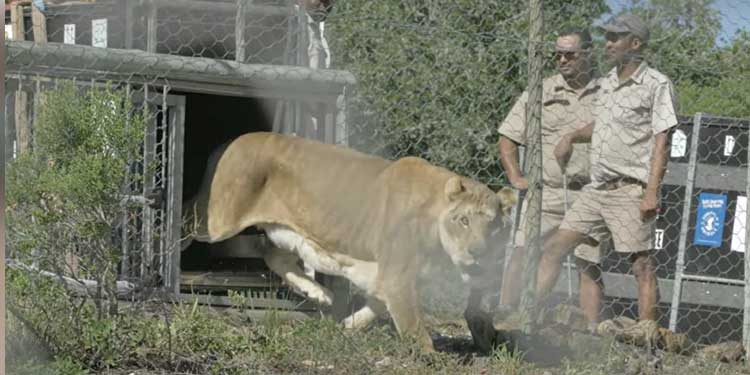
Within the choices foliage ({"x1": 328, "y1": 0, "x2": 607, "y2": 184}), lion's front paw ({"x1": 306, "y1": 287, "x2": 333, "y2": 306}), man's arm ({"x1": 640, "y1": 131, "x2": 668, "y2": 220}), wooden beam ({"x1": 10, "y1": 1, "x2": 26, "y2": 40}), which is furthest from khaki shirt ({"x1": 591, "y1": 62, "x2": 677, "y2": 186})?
wooden beam ({"x1": 10, "y1": 1, "x2": 26, "y2": 40})

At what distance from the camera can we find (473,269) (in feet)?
20.4

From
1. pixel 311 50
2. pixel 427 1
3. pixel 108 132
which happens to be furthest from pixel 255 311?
pixel 427 1

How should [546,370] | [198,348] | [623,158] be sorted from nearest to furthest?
[198,348] → [546,370] → [623,158]

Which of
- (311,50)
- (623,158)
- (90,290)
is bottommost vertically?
(90,290)

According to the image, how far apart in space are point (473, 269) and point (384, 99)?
1926 millimetres

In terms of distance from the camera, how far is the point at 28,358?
5.09 m

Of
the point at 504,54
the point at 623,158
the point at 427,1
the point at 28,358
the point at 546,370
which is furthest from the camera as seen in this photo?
the point at 427,1

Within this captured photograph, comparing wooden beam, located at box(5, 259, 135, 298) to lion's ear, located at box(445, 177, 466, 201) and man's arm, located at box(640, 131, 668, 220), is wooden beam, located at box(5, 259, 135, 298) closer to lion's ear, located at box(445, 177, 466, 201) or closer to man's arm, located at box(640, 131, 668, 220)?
lion's ear, located at box(445, 177, 466, 201)

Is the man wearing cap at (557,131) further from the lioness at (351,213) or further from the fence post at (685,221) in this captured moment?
the fence post at (685,221)

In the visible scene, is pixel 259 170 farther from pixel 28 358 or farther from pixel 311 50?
pixel 28 358

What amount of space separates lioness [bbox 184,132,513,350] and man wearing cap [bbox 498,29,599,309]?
57 centimetres

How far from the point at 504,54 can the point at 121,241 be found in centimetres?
343

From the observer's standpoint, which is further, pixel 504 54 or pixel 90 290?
pixel 504 54

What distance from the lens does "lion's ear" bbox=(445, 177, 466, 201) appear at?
6.19 m
